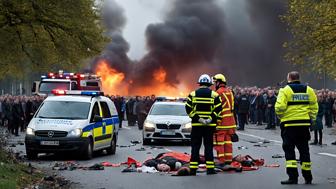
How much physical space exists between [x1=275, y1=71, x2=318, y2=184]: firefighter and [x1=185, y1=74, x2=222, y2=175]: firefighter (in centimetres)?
175

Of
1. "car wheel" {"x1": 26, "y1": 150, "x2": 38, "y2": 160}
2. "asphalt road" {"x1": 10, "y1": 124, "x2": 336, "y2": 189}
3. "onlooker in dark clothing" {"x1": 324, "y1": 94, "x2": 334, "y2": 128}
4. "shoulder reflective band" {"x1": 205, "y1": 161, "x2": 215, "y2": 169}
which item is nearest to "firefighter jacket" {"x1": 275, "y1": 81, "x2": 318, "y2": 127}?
"asphalt road" {"x1": 10, "y1": 124, "x2": 336, "y2": 189}

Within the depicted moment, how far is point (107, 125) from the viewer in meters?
17.8

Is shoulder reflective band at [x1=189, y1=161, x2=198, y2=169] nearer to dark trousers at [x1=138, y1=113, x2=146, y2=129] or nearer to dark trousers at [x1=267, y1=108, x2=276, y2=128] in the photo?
dark trousers at [x1=267, y1=108, x2=276, y2=128]

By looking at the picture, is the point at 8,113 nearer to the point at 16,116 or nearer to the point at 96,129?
the point at 16,116

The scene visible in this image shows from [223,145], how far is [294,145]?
2572mm

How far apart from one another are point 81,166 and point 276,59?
92.8 ft

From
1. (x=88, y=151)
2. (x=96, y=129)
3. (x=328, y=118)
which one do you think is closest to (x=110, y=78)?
(x=328, y=118)

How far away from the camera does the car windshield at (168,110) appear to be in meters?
22.5

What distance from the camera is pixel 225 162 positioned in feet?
44.7

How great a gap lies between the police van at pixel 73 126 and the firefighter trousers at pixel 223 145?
3697 millimetres

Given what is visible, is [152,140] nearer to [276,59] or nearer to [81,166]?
[81,166]

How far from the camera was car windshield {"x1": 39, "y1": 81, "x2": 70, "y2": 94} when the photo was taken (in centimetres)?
3097

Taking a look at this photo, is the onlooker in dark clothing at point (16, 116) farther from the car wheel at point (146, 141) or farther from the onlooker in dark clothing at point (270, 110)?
the onlooker in dark clothing at point (270, 110)

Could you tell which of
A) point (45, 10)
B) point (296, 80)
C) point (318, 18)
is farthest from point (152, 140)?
point (296, 80)
